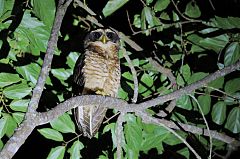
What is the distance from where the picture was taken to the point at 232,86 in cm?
243

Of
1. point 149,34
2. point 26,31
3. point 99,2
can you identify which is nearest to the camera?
point 26,31

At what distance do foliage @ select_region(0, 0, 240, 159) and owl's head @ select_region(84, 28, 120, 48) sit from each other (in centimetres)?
15

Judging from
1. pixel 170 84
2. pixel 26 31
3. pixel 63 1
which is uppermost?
pixel 63 1

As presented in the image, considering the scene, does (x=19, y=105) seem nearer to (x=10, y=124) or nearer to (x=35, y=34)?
(x=10, y=124)

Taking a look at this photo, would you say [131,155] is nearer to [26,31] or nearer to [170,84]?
[170,84]

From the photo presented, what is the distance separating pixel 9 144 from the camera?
148 centimetres

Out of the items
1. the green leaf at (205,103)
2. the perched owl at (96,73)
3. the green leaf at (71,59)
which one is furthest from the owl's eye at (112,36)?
the green leaf at (205,103)

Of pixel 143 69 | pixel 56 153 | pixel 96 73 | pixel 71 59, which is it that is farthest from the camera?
pixel 96 73

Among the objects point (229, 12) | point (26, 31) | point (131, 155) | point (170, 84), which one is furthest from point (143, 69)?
point (229, 12)

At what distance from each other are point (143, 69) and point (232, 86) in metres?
0.55

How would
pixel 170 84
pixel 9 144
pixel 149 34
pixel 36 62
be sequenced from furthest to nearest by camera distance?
1. pixel 149 34
2. pixel 170 84
3. pixel 36 62
4. pixel 9 144

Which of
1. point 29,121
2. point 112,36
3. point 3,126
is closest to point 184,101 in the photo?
point 112,36

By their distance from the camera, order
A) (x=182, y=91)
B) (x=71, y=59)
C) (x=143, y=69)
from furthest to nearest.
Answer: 1. (x=71, y=59)
2. (x=143, y=69)
3. (x=182, y=91)

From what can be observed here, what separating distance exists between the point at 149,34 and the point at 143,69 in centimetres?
48
